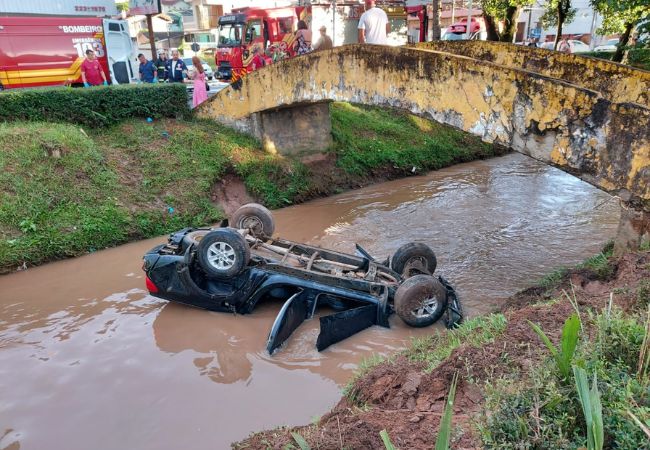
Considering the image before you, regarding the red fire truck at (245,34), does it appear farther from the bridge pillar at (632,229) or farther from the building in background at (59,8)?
the bridge pillar at (632,229)

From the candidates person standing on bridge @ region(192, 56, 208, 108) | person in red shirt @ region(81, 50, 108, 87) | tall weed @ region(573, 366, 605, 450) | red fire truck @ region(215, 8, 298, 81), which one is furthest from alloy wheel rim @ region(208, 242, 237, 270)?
red fire truck @ region(215, 8, 298, 81)

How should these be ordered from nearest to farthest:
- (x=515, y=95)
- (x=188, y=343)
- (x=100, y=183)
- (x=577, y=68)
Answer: (x=188, y=343)
(x=515, y=95)
(x=577, y=68)
(x=100, y=183)

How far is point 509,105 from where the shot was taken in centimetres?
669

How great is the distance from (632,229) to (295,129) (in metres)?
9.17

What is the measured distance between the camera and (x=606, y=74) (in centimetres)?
817

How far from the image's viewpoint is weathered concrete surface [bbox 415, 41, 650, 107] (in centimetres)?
778

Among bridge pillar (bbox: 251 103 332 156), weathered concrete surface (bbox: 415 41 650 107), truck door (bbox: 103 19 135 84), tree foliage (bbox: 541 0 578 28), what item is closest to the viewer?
weathered concrete surface (bbox: 415 41 650 107)

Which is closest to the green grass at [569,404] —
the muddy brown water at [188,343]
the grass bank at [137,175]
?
the muddy brown water at [188,343]

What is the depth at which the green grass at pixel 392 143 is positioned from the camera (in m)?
14.2

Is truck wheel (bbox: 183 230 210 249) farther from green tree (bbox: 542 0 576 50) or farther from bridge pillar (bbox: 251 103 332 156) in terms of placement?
→ green tree (bbox: 542 0 576 50)

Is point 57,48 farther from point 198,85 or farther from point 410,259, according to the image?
point 410,259

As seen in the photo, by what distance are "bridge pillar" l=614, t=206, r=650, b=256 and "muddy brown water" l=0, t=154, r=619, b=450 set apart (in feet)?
6.17

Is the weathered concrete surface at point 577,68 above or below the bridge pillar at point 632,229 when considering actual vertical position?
above

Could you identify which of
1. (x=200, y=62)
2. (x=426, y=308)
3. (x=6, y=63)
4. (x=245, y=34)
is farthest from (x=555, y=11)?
(x=6, y=63)
